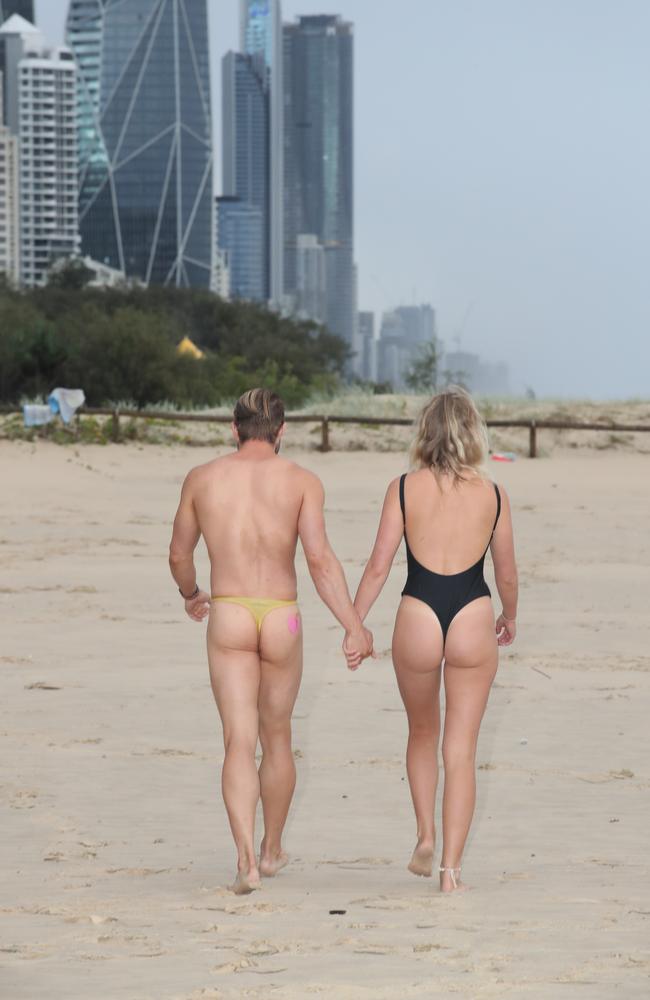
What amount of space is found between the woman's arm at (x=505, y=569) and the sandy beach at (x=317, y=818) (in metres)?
0.81

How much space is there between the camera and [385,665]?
9.97 m

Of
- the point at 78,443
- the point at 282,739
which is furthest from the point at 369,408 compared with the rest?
the point at 282,739

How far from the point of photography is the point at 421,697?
5.02m

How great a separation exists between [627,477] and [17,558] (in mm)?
12191

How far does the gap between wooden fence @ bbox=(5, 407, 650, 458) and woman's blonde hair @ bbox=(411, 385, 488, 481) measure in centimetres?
2135

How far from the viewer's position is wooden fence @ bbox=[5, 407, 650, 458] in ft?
87.9

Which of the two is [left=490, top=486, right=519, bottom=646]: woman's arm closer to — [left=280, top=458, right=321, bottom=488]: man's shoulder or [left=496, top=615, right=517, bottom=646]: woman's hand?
[left=496, top=615, right=517, bottom=646]: woman's hand

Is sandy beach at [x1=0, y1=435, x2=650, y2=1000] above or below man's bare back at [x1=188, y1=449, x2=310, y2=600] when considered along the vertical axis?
below

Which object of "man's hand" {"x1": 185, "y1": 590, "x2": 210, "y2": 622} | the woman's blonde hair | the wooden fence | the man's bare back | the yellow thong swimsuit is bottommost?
the wooden fence

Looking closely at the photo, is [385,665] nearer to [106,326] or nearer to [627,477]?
[627,477]

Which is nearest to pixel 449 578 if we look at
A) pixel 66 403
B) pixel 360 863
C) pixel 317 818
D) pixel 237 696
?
pixel 237 696

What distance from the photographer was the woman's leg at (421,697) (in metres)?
4.91

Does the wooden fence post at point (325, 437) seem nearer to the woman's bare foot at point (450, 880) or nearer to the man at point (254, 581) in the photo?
the man at point (254, 581)

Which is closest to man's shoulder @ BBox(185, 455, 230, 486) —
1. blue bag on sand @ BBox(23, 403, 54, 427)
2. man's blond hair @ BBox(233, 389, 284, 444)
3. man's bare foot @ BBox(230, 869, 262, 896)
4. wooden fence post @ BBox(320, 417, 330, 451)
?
man's blond hair @ BBox(233, 389, 284, 444)
